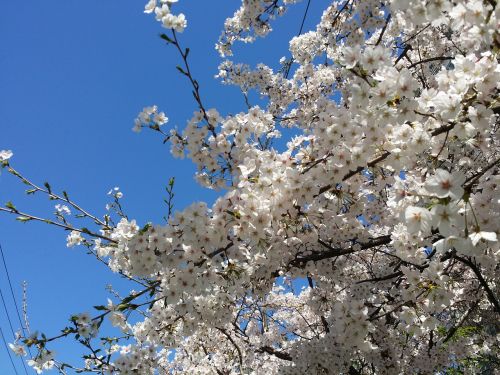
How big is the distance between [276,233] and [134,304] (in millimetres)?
1435

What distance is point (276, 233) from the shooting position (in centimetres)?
396

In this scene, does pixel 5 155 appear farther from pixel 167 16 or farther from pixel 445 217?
pixel 445 217

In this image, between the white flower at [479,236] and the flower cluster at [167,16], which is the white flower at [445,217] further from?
the flower cluster at [167,16]

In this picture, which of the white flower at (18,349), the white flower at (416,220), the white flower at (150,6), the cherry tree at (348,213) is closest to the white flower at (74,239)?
the cherry tree at (348,213)

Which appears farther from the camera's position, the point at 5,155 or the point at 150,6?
the point at 5,155

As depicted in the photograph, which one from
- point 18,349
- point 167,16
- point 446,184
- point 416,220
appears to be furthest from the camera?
point 18,349

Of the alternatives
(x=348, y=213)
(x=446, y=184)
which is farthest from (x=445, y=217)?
(x=348, y=213)

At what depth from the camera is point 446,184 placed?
215 cm

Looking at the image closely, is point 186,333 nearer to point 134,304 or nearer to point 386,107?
point 134,304

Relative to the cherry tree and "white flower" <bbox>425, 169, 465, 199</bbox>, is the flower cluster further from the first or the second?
"white flower" <bbox>425, 169, 465, 199</bbox>

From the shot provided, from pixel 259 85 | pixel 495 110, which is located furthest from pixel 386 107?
pixel 259 85

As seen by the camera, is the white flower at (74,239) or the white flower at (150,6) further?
the white flower at (74,239)

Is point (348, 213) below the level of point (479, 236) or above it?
above

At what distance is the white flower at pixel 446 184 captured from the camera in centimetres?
212
